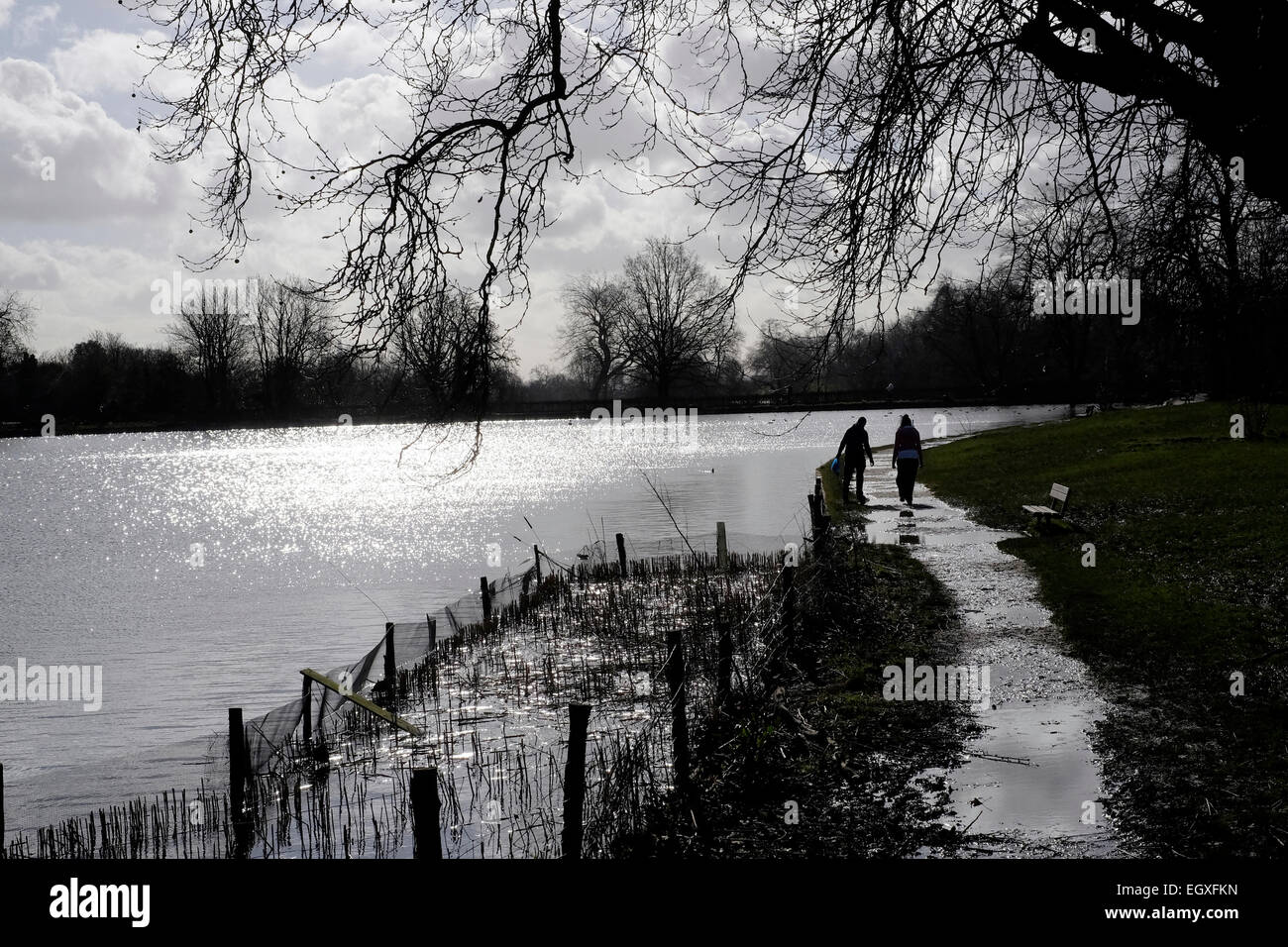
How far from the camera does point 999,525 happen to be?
2241 centimetres

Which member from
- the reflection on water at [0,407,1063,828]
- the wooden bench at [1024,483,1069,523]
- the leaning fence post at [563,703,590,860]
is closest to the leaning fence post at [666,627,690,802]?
the leaning fence post at [563,703,590,860]

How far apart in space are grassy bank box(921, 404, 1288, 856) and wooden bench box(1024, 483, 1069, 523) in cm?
44

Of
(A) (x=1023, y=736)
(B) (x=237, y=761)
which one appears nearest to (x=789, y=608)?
(A) (x=1023, y=736)

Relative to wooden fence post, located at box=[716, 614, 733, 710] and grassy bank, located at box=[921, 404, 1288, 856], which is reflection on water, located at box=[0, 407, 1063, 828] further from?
grassy bank, located at box=[921, 404, 1288, 856]

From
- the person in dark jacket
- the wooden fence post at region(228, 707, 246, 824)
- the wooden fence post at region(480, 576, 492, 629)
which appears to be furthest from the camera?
the person in dark jacket

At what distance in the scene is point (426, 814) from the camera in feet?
20.0

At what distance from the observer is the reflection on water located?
51.1ft

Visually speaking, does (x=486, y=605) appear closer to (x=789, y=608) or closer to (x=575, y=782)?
(x=789, y=608)

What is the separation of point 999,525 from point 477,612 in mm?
10723

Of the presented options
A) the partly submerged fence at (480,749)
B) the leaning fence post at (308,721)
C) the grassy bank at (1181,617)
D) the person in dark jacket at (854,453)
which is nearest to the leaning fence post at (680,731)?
the partly submerged fence at (480,749)
